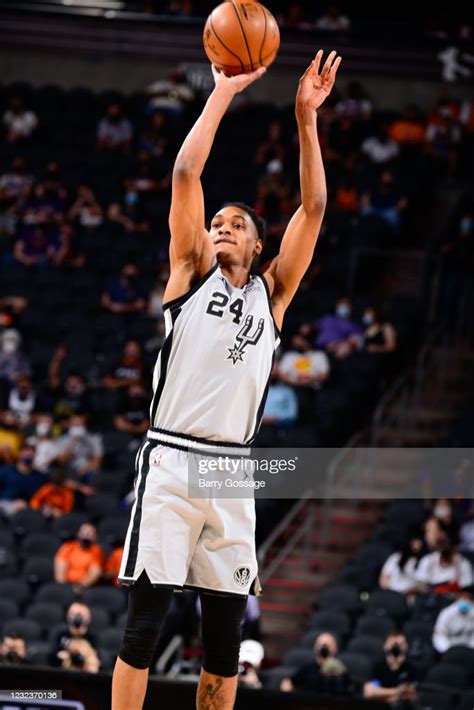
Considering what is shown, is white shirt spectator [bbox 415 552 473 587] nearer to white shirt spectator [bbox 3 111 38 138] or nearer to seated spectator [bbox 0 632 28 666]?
seated spectator [bbox 0 632 28 666]

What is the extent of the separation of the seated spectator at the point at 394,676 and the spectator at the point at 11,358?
264 inches

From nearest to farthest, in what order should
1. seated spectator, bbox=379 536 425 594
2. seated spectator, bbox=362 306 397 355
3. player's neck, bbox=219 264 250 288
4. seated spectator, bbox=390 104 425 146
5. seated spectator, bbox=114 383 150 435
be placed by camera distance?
player's neck, bbox=219 264 250 288
seated spectator, bbox=379 536 425 594
seated spectator, bbox=114 383 150 435
seated spectator, bbox=362 306 397 355
seated spectator, bbox=390 104 425 146

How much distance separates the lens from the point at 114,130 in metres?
19.4

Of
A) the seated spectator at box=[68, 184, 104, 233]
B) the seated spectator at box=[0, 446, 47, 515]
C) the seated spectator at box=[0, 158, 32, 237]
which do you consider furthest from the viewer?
the seated spectator at box=[0, 158, 32, 237]

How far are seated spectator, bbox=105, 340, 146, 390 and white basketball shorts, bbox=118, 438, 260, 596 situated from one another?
371 inches

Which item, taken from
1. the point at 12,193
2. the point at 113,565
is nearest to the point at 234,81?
the point at 113,565

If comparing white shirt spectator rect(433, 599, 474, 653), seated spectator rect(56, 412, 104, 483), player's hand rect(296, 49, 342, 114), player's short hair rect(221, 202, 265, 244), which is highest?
seated spectator rect(56, 412, 104, 483)

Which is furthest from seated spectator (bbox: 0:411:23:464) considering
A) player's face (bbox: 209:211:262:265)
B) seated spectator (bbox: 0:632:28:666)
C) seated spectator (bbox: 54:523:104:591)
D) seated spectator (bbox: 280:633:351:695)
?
player's face (bbox: 209:211:262:265)

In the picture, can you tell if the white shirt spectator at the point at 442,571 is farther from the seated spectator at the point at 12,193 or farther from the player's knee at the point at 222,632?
the seated spectator at the point at 12,193

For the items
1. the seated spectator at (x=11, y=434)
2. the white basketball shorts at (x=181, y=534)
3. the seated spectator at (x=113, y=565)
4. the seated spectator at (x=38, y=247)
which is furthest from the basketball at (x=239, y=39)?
the seated spectator at (x=38, y=247)

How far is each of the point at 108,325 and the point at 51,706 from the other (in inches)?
377

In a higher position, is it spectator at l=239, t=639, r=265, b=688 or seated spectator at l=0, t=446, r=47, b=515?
seated spectator at l=0, t=446, r=47, b=515

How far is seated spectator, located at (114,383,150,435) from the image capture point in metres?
14.1

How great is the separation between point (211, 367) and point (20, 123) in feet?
50.0
